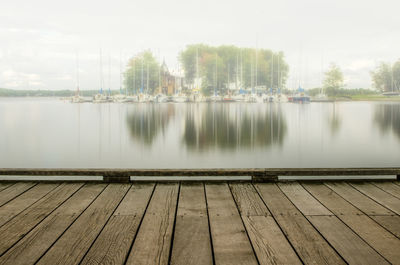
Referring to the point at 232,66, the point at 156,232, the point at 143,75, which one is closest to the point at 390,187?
the point at 156,232

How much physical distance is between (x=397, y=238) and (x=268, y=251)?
682 mm

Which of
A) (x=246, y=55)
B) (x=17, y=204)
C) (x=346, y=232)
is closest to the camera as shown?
(x=346, y=232)

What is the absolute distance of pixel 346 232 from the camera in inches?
70.0

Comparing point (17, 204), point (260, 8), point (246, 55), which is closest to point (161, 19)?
point (260, 8)

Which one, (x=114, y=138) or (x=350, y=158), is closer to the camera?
(x=350, y=158)

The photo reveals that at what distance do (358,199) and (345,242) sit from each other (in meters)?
0.79

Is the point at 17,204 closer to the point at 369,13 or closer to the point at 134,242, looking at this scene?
the point at 134,242

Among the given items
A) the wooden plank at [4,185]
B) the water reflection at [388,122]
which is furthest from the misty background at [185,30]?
the wooden plank at [4,185]

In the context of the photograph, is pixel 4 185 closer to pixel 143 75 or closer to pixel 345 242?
pixel 345 242

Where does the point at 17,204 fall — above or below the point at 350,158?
above

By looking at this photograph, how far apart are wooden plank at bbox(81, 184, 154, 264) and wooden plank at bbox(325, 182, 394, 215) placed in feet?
4.51

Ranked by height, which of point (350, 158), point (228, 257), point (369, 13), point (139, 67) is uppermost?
point (369, 13)

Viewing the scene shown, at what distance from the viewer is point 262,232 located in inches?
69.9

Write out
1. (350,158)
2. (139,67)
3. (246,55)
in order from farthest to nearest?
(246,55) → (139,67) → (350,158)
